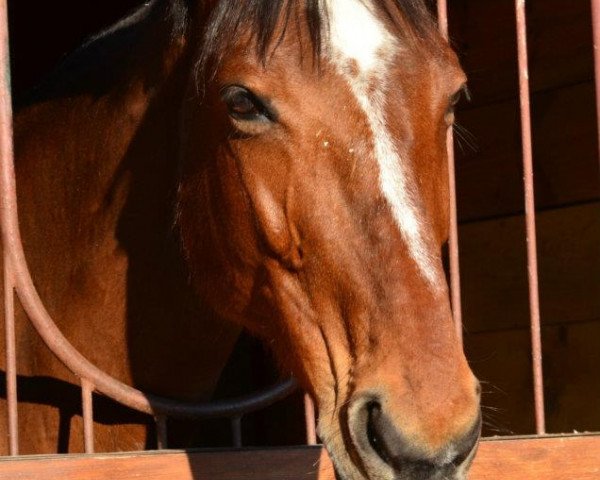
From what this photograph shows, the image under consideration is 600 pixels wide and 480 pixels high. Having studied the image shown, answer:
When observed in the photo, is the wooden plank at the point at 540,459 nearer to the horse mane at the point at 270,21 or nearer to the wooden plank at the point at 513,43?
the horse mane at the point at 270,21

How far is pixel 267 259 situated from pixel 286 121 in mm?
230

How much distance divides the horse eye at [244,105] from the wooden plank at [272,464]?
21.1 inches

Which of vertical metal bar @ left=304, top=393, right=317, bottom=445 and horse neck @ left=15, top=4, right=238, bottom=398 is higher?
horse neck @ left=15, top=4, right=238, bottom=398

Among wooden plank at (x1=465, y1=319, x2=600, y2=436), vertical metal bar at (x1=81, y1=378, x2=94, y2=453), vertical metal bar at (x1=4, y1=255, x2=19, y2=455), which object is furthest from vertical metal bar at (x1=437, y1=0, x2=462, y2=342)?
wooden plank at (x1=465, y1=319, x2=600, y2=436)

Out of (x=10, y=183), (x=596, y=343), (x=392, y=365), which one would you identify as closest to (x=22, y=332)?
(x=10, y=183)

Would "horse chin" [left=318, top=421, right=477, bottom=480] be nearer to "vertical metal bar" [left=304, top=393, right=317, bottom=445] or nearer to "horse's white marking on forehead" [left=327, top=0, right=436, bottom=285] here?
"horse's white marking on forehead" [left=327, top=0, right=436, bottom=285]

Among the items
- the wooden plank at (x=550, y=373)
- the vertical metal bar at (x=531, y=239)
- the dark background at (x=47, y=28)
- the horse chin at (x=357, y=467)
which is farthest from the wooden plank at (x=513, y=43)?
the horse chin at (x=357, y=467)

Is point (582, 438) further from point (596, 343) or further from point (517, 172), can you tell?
point (517, 172)

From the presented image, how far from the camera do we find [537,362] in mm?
2131

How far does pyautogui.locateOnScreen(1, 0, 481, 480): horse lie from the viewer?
1.57 m

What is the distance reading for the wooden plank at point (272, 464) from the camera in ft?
5.53

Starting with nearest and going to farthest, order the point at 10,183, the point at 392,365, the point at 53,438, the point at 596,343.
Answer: the point at 392,365 → the point at 10,183 → the point at 53,438 → the point at 596,343

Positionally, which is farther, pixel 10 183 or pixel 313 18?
pixel 10 183

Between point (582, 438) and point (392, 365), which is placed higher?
point (392, 365)
